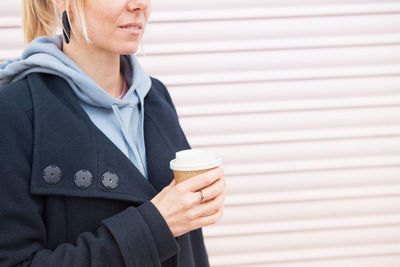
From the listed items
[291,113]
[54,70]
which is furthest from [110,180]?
[291,113]

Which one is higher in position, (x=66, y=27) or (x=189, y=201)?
(x=66, y=27)

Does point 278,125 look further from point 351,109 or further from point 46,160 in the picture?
point 46,160

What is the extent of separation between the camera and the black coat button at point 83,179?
3.07 feet

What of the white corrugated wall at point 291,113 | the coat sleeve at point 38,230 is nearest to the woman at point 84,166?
the coat sleeve at point 38,230

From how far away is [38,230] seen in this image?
89cm

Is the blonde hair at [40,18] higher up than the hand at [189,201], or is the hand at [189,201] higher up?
the blonde hair at [40,18]

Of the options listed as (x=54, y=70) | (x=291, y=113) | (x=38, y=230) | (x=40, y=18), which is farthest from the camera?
(x=291, y=113)

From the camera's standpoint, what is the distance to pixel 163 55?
188 centimetres

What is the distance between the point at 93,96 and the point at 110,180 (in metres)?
0.25

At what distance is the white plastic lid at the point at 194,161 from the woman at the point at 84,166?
26 millimetres

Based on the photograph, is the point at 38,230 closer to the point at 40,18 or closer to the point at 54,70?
the point at 54,70

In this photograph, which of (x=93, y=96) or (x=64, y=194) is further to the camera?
(x=93, y=96)

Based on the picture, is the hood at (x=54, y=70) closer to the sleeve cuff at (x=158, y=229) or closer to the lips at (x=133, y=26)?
the lips at (x=133, y=26)

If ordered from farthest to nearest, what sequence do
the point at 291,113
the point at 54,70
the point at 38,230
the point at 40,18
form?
the point at 291,113 < the point at 40,18 < the point at 54,70 < the point at 38,230
